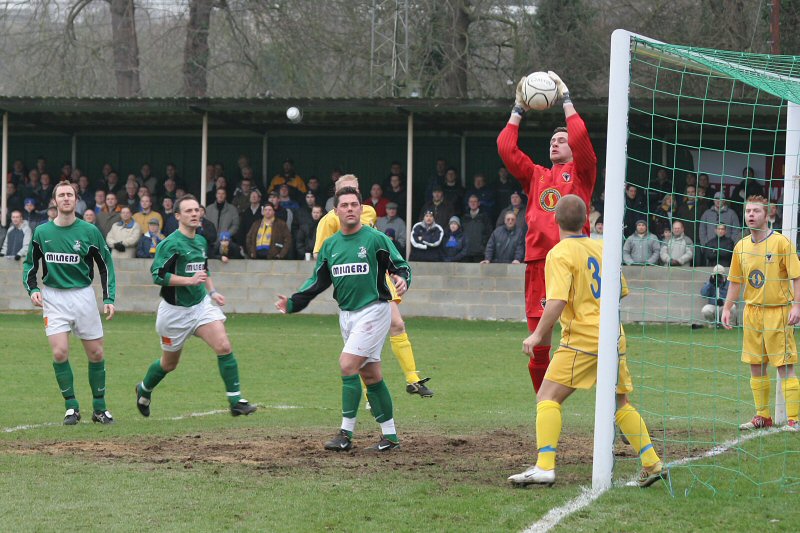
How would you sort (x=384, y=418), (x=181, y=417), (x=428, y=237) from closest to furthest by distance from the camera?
(x=384, y=418) < (x=181, y=417) < (x=428, y=237)

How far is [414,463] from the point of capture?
24.2ft

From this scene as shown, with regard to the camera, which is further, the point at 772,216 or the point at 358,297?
the point at 772,216

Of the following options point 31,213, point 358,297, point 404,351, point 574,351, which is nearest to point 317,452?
point 358,297

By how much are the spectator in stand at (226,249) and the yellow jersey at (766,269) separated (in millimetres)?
13217

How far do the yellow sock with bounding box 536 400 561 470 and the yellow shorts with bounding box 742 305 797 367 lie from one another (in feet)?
10.7

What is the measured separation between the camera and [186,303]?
367 inches

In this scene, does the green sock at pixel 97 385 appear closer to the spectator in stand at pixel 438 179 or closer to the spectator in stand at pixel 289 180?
the spectator in stand at pixel 438 179

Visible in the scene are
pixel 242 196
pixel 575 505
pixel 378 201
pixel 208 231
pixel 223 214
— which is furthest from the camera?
pixel 242 196

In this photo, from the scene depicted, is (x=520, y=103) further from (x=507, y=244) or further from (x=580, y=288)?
(x=507, y=244)

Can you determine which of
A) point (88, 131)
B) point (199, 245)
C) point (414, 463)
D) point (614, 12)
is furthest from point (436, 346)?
point (614, 12)

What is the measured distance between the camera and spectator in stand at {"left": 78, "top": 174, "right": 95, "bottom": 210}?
76.3 feet

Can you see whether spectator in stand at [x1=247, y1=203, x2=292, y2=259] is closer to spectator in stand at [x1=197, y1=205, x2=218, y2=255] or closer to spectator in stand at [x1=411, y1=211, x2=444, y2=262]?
spectator in stand at [x1=197, y1=205, x2=218, y2=255]

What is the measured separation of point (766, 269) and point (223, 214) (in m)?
14.1

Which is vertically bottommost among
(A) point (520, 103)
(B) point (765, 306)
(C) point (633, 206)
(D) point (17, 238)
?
(B) point (765, 306)
